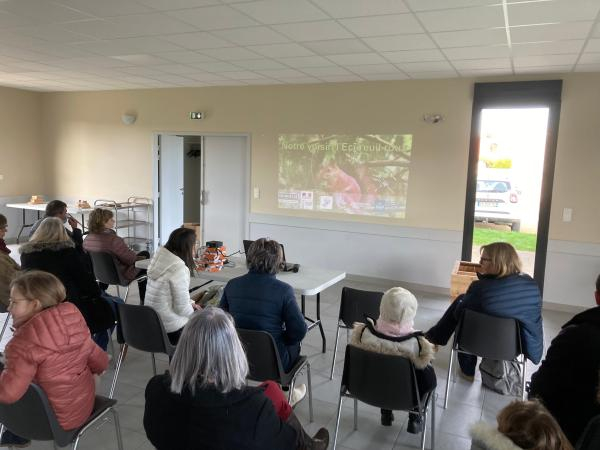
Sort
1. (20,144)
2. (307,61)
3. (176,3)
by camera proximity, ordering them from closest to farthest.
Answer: (176,3) < (307,61) < (20,144)

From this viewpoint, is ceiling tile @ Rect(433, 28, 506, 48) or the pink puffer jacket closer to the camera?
the pink puffer jacket

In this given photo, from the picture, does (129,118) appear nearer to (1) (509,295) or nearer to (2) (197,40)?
(2) (197,40)

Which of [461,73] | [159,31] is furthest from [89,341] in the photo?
[461,73]

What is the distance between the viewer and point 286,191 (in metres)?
6.86

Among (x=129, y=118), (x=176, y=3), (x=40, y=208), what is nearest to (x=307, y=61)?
(x=176, y=3)

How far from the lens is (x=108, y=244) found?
434 centimetres

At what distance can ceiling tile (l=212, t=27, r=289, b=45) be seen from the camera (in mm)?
3924

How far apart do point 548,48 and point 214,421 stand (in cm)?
422

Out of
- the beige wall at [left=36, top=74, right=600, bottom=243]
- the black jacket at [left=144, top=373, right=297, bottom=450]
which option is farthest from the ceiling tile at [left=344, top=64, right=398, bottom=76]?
the black jacket at [left=144, top=373, right=297, bottom=450]

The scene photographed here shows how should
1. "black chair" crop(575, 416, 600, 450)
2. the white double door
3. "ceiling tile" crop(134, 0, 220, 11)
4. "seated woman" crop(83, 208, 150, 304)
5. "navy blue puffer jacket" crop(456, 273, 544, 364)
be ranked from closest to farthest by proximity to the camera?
"black chair" crop(575, 416, 600, 450) → "navy blue puffer jacket" crop(456, 273, 544, 364) → "ceiling tile" crop(134, 0, 220, 11) → "seated woman" crop(83, 208, 150, 304) → the white double door

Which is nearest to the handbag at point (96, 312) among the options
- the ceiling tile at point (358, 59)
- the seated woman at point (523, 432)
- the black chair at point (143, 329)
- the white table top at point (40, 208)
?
the black chair at point (143, 329)

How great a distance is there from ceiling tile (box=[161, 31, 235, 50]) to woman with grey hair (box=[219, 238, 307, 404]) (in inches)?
92.1

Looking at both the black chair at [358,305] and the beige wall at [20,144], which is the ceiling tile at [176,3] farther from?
the beige wall at [20,144]

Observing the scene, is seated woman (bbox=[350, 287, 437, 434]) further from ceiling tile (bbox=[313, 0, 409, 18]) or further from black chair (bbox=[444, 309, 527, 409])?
ceiling tile (bbox=[313, 0, 409, 18])
